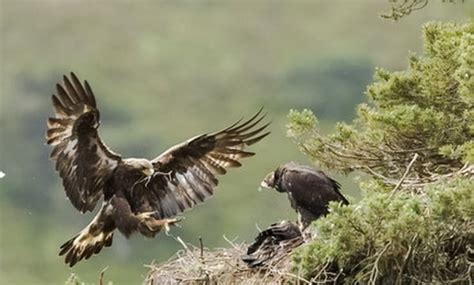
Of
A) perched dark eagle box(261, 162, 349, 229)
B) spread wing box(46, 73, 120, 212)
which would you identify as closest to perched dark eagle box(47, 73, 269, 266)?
spread wing box(46, 73, 120, 212)

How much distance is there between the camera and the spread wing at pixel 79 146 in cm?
388

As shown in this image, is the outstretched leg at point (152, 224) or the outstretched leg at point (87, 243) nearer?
the outstretched leg at point (152, 224)

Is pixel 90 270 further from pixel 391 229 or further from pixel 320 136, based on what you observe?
pixel 391 229

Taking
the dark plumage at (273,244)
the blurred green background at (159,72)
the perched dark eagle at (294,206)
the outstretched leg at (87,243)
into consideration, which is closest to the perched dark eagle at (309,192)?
the perched dark eagle at (294,206)

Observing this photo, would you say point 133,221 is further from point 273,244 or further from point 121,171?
point 273,244

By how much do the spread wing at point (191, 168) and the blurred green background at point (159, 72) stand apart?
2.74m

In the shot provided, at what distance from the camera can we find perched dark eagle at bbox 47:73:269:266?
3967 mm

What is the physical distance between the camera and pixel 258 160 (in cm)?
676

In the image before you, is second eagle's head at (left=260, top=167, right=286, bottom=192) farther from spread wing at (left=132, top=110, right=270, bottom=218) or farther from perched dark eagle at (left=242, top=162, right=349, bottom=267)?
spread wing at (left=132, top=110, right=270, bottom=218)

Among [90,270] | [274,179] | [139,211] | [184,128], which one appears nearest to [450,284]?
[274,179]

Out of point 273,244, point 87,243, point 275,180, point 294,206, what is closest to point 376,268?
point 273,244

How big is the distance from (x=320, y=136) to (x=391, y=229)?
1.35 m

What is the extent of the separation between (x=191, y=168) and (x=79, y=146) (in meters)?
0.64

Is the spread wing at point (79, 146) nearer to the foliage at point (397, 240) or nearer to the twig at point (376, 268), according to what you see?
the foliage at point (397, 240)
